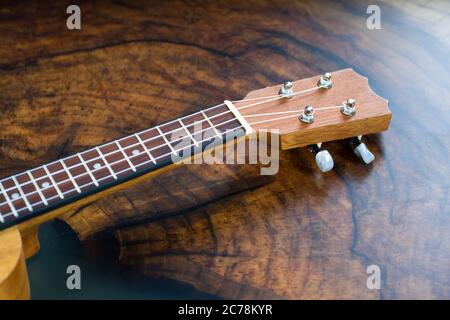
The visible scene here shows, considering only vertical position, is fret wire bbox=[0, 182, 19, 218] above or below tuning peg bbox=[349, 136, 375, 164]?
below

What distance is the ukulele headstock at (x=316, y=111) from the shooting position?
1022mm

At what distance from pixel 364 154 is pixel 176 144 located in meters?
0.26

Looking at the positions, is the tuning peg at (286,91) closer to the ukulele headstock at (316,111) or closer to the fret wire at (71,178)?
the ukulele headstock at (316,111)

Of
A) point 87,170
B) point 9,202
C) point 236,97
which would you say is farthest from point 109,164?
point 236,97

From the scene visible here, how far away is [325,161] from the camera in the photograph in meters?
1.01

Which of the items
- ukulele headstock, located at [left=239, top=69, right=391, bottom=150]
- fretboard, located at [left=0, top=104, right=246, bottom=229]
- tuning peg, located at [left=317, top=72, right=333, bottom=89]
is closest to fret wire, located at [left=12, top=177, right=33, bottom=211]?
fretboard, located at [left=0, top=104, right=246, bottom=229]

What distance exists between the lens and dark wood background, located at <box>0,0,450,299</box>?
93cm

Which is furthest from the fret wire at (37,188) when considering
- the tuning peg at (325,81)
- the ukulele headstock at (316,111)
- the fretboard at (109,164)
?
the tuning peg at (325,81)

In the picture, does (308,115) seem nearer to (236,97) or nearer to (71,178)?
(236,97)

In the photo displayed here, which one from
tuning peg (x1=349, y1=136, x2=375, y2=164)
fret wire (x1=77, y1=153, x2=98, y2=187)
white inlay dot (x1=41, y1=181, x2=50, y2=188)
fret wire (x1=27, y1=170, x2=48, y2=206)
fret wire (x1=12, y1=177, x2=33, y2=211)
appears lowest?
fret wire (x1=12, y1=177, x2=33, y2=211)

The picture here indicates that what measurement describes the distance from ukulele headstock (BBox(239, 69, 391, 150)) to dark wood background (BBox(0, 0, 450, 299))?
4 cm

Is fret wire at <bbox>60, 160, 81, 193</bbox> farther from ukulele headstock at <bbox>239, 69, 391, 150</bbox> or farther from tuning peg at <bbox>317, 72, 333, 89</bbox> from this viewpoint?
tuning peg at <bbox>317, 72, 333, 89</bbox>
